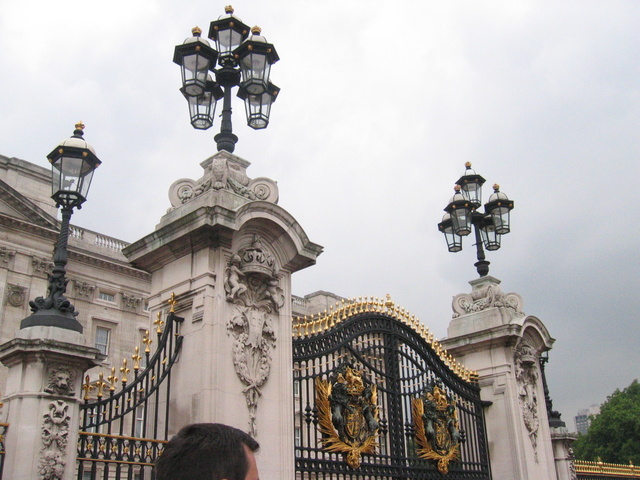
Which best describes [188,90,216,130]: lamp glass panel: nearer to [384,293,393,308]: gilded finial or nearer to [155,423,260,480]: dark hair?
[384,293,393,308]: gilded finial

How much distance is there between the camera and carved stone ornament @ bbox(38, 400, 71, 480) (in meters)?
6.57

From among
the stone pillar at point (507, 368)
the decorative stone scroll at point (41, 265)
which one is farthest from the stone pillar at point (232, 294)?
the decorative stone scroll at point (41, 265)

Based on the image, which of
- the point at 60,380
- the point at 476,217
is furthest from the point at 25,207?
the point at 60,380

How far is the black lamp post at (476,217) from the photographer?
14766 millimetres

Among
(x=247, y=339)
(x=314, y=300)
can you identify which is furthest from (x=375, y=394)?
(x=314, y=300)

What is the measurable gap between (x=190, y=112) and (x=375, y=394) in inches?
201

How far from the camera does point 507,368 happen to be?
46.2 ft

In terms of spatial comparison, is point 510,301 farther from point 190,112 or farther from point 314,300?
point 314,300

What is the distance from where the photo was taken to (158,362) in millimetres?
8648

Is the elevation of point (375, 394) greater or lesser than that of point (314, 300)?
lesser

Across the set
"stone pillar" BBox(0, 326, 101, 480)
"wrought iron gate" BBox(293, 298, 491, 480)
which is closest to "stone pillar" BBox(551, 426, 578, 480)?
"wrought iron gate" BBox(293, 298, 491, 480)

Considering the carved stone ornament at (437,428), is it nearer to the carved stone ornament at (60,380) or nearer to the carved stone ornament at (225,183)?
the carved stone ornament at (225,183)

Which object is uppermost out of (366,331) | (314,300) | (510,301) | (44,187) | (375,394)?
(44,187)

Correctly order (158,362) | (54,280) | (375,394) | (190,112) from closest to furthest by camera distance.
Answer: (54,280) < (158,362) < (190,112) < (375,394)
